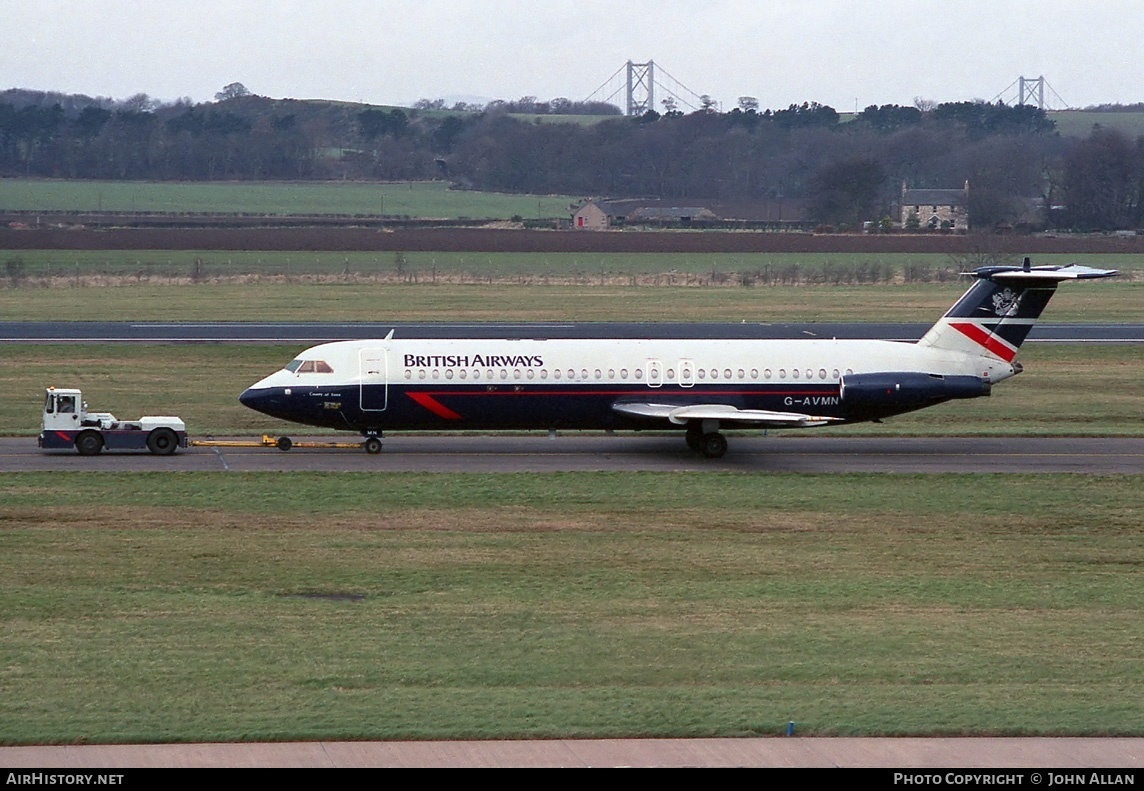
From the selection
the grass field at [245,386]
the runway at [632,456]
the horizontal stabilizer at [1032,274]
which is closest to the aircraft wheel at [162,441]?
the runway at [632,456]

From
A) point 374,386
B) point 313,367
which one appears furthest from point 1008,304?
point 313,367

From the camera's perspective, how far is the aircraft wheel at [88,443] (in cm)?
3819

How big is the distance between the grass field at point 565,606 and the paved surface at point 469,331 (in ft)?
99.4

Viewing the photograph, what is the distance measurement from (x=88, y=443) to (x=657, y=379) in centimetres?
1537

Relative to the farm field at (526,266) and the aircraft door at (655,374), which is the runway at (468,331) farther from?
the farm field at (526,266)

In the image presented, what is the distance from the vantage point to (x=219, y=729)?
53.9ft

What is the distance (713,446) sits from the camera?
129 feet

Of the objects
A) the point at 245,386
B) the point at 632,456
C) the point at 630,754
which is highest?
the point at 245,386

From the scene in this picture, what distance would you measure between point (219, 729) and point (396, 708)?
213 centimetres

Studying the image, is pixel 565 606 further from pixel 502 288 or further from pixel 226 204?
pixel 226 204

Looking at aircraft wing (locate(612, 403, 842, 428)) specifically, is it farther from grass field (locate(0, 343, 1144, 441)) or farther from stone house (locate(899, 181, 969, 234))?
stone house (locate(899, 181, 969, 234))

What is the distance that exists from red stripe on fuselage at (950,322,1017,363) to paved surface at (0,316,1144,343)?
23.8 meters
